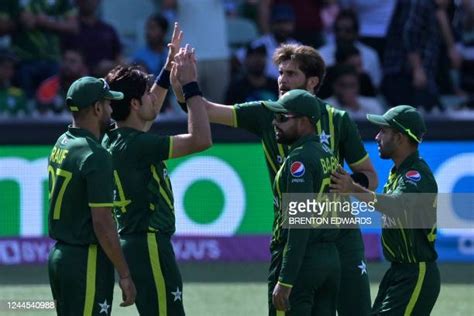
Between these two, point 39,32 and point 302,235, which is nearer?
point 302,235

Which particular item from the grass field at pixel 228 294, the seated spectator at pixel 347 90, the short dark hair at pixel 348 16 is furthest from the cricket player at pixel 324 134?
the short dark hair at pixel 348 16

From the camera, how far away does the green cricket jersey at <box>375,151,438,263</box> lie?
7.27 metres

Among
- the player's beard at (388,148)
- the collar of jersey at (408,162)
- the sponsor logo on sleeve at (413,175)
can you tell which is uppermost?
the player's beard at (388,148)

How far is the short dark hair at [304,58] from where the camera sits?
759 centimetres

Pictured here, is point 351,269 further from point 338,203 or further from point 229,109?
point 229,109

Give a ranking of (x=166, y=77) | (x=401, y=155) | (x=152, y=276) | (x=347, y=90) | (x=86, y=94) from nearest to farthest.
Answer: (x=86, y=94) → (x=152, y=276) → (x=401, y=155) → (x=166, y=77) → (x=347, y=90)

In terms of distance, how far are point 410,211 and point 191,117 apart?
1.51 metres

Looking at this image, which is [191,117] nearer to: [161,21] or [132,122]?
[132,122]

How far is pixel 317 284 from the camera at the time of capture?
267 inches

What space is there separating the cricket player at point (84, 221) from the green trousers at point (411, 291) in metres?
1.69

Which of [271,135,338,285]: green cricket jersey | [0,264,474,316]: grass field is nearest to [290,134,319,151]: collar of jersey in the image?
[271,135,338,285]: green cricket jersey

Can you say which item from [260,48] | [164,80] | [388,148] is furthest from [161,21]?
[388,148]

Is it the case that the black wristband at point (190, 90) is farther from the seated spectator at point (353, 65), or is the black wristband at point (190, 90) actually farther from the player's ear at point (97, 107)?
the seated spectator at point (353, 65)

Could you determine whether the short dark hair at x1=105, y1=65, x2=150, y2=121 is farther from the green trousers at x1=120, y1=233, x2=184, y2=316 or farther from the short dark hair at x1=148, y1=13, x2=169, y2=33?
the short dark hair at x1=148, y1=13, x2=169, y2=33
